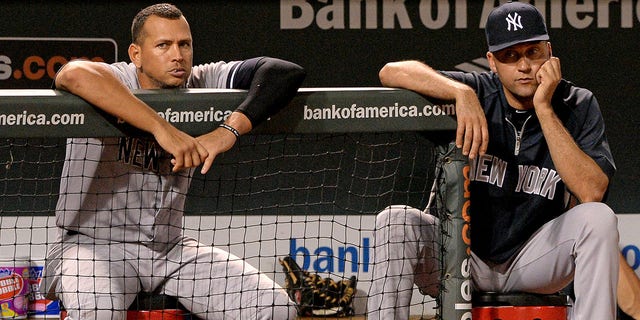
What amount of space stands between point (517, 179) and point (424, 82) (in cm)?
50

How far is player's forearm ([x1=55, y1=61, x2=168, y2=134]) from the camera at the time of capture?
2736 millimetres

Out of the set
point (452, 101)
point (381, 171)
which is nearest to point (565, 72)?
point (381, 171)

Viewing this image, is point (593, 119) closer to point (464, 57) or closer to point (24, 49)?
point (464, 57)

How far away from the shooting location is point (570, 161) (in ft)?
9.71

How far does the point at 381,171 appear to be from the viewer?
202 inches

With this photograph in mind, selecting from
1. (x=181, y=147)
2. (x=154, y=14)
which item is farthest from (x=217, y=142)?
(x=154, y=14)

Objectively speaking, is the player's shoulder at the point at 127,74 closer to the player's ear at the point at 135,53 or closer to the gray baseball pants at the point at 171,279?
the player's ear at the point at 135,53

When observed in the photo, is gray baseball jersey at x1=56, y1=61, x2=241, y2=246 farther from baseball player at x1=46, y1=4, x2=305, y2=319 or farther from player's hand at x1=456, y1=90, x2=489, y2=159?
player's hand at x1=456, y1=90, x2=489, y2=159

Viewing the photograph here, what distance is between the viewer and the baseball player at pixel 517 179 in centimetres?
287

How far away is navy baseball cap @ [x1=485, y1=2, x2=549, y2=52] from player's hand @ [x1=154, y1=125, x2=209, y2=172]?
1.00 metres

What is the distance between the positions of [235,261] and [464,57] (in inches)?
89.3

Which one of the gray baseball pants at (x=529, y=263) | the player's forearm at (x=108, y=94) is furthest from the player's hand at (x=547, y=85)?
the player's forearm at (x=108, y=94)

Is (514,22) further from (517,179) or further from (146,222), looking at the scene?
(146,222)

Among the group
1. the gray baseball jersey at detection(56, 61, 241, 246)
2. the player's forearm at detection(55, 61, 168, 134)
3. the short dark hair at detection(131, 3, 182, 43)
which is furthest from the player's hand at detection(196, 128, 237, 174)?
the short dark hair at detection(131, 3, 182, 43)
